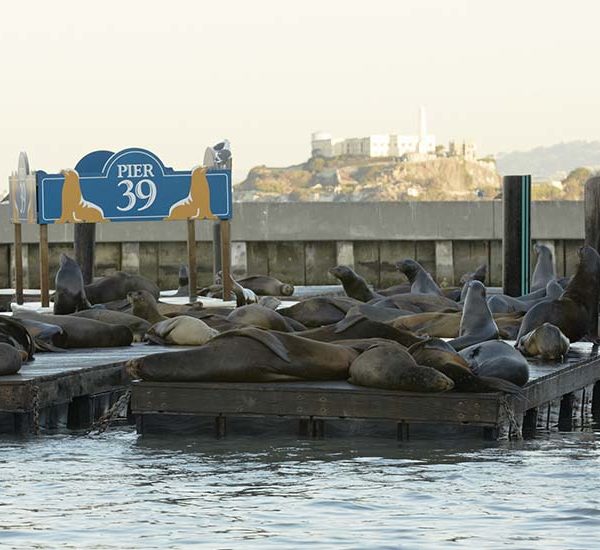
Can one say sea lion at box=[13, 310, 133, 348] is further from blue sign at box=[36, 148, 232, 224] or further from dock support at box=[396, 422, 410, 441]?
dock support at box=[396, 422, 410, 441]

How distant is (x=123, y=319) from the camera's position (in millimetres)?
14305

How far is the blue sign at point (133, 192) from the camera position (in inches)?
Answer: 670

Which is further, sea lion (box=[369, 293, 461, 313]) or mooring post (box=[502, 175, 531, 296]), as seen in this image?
mooring post (box=[502, 175, 531, 296])

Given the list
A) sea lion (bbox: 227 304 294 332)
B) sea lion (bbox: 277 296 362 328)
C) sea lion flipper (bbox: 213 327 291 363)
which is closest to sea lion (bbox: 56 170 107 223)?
sea lion (bbox: 277 296 362 328)

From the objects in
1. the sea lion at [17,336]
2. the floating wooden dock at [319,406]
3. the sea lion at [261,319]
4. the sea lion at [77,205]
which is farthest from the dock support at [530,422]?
the sea lion at [77,205]

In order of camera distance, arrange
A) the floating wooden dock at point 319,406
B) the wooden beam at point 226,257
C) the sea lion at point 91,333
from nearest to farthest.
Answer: the floating wooden dock at point 319,406
the sea lion at point 91,333
the wooden beam at point 226,257

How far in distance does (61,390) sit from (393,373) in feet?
8.30

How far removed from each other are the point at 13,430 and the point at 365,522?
3999 millimetres

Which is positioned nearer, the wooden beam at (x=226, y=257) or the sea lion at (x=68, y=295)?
the sea lion at (x=68, y=295)

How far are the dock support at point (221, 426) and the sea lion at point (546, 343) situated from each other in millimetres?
3161

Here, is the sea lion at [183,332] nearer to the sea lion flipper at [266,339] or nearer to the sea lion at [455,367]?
the sea lion flipper at [266,339]

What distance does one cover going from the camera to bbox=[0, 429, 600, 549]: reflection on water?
701 cm

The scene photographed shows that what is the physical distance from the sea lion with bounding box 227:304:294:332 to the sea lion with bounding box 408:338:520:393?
280 centimetres

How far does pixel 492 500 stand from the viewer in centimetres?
780
